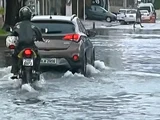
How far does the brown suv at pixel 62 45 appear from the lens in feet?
48.5

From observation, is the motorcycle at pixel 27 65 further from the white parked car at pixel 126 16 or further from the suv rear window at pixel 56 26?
the white parked car at pixel 126 16

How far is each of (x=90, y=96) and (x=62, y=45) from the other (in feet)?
10.4

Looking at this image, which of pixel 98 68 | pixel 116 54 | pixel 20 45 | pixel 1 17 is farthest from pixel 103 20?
pixel 20 45

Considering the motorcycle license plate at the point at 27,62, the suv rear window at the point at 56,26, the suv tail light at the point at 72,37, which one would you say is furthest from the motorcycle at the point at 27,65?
the suv rear window at the point at 56,26

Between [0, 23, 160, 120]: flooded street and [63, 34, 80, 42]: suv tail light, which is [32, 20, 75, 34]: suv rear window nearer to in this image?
[63, 34, 80, 42]: suv tail light

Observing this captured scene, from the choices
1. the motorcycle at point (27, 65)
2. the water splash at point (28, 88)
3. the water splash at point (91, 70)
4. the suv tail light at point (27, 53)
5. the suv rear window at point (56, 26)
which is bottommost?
the water splash at point (91, 70)

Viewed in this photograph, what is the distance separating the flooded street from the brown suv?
1.09 ft

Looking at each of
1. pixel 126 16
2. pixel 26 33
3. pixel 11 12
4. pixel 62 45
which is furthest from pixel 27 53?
pixel 126 16

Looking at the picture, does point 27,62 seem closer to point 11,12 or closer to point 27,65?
point 27,65

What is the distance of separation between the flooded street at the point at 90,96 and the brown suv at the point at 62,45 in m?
0.33

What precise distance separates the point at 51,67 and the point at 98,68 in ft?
8.80

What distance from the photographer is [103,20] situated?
215 ft

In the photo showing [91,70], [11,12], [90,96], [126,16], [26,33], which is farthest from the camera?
[126,16]

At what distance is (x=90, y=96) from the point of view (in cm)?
1189
